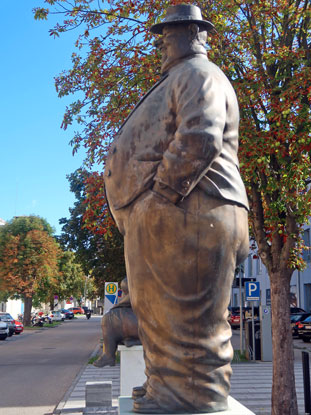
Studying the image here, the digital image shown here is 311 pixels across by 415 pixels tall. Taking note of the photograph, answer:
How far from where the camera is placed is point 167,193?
261 centimetres

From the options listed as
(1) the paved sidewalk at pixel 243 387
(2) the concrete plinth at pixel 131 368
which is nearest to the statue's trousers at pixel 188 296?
(2) the concrete plinth at pixel 131 368

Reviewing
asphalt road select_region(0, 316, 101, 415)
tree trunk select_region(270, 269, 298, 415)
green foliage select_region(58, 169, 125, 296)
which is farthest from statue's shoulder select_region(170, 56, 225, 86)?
green foliage select_region(58, 169, 125, 296)

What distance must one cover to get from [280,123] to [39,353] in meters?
18.2

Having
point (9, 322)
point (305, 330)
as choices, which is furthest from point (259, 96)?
point (9, 322)

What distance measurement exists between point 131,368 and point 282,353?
3.50 m

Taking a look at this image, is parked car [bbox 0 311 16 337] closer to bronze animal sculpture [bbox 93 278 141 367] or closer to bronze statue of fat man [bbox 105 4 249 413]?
bronze animal sculpture [bbox 93 278 141 367]

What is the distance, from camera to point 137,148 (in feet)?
9.35

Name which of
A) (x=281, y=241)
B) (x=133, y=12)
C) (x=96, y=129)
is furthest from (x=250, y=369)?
(x=133, y=12)

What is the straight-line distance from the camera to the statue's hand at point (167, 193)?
2592mm

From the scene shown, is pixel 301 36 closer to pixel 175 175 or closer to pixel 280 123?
pixel 280 123

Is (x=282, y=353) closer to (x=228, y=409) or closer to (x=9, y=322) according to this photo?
(x=228, y=409)

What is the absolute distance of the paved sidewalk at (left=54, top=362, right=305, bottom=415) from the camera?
10.1 m

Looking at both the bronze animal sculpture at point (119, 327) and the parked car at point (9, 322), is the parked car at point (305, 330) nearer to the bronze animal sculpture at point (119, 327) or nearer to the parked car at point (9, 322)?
the parked car at point (9, 322)

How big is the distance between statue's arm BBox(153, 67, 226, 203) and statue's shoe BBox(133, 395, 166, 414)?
100 centimetres
